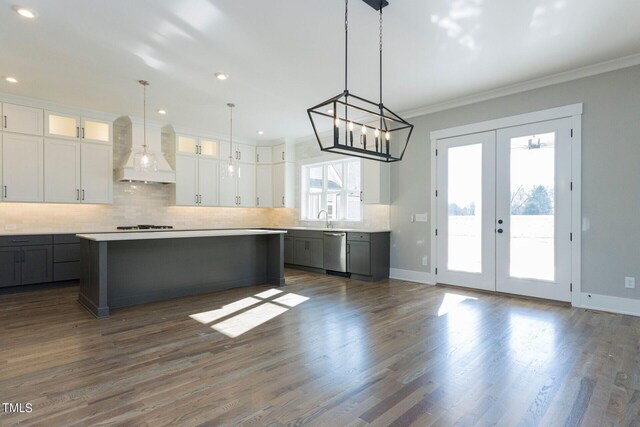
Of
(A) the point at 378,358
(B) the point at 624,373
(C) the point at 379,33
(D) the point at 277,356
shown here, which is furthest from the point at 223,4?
(B) the point at 624,373

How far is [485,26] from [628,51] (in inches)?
72.5

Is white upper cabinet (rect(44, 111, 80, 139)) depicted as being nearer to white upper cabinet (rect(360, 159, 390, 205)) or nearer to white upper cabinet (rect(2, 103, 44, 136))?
white upper cabinet (rect(2, 103, 44, 136))

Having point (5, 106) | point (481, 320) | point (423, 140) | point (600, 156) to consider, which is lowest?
point (481, 320)

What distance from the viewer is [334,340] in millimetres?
3121

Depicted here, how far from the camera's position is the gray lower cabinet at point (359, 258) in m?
5.86

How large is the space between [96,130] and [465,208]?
6.34 m

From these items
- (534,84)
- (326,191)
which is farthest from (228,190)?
(534,84)

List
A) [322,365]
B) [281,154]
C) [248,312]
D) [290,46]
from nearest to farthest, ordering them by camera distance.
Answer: [322,365], [290,46], [248,312], [281,154]

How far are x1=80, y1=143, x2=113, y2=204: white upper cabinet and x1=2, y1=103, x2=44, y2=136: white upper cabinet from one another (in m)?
0.66

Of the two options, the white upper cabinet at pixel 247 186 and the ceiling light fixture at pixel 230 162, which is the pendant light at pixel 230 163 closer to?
the ceiling light fixture at pixel 230 162

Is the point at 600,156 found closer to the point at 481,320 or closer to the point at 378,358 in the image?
the point at 481,320

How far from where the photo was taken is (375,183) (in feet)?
20.1

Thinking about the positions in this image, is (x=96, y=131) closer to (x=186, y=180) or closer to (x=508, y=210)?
(x=186, y=180)

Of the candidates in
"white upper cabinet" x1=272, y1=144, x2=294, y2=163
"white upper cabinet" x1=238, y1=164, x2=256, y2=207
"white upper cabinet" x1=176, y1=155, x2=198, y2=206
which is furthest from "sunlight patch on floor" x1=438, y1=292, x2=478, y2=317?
"white upper cabinet" x1=176, y1=155, x2=198, y2=206
